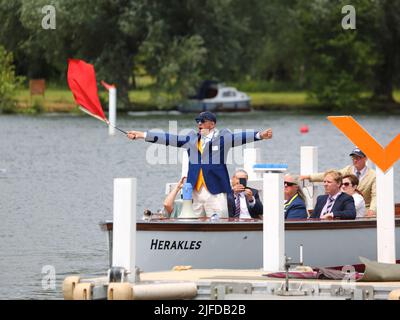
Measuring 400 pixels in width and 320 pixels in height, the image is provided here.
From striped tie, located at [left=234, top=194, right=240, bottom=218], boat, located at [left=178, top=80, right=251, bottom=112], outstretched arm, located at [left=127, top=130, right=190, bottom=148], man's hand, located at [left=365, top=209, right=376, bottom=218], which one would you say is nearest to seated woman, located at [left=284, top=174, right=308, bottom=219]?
striped tie, located at [left=234, top=194, right=240, bottom=218]

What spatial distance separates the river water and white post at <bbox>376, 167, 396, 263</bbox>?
4.60m

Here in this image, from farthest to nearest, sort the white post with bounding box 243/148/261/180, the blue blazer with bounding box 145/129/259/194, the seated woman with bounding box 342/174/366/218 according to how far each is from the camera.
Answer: the white post with bounding box 243/148/261/180 < the seated woman with bounding box 342/174/366/218 < the blue blazer with bounding box 145/129/259/194

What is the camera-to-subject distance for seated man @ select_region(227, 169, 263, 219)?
64.0 feet

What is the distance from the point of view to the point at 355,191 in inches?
774

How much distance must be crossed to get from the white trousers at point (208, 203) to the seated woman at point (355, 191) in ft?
5.24

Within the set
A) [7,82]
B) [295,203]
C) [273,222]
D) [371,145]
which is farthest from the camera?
[7,82]

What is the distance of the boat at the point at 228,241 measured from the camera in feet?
62.2

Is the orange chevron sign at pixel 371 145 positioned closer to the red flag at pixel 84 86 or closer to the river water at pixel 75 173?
the red flag at pixel 84 86

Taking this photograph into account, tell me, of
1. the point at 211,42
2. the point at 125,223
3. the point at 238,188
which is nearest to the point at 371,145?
the point at 238,188

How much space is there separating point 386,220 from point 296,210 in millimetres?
2303

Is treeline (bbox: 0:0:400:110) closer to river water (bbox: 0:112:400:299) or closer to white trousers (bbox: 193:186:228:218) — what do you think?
river water (bbox: 0:112:400:299)

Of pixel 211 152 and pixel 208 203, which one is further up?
pixel 211 152

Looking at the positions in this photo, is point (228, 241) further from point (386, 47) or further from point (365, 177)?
point (386, 47)

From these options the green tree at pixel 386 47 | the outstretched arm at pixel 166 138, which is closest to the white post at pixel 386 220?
the outstretched arm at pixel 166 138
